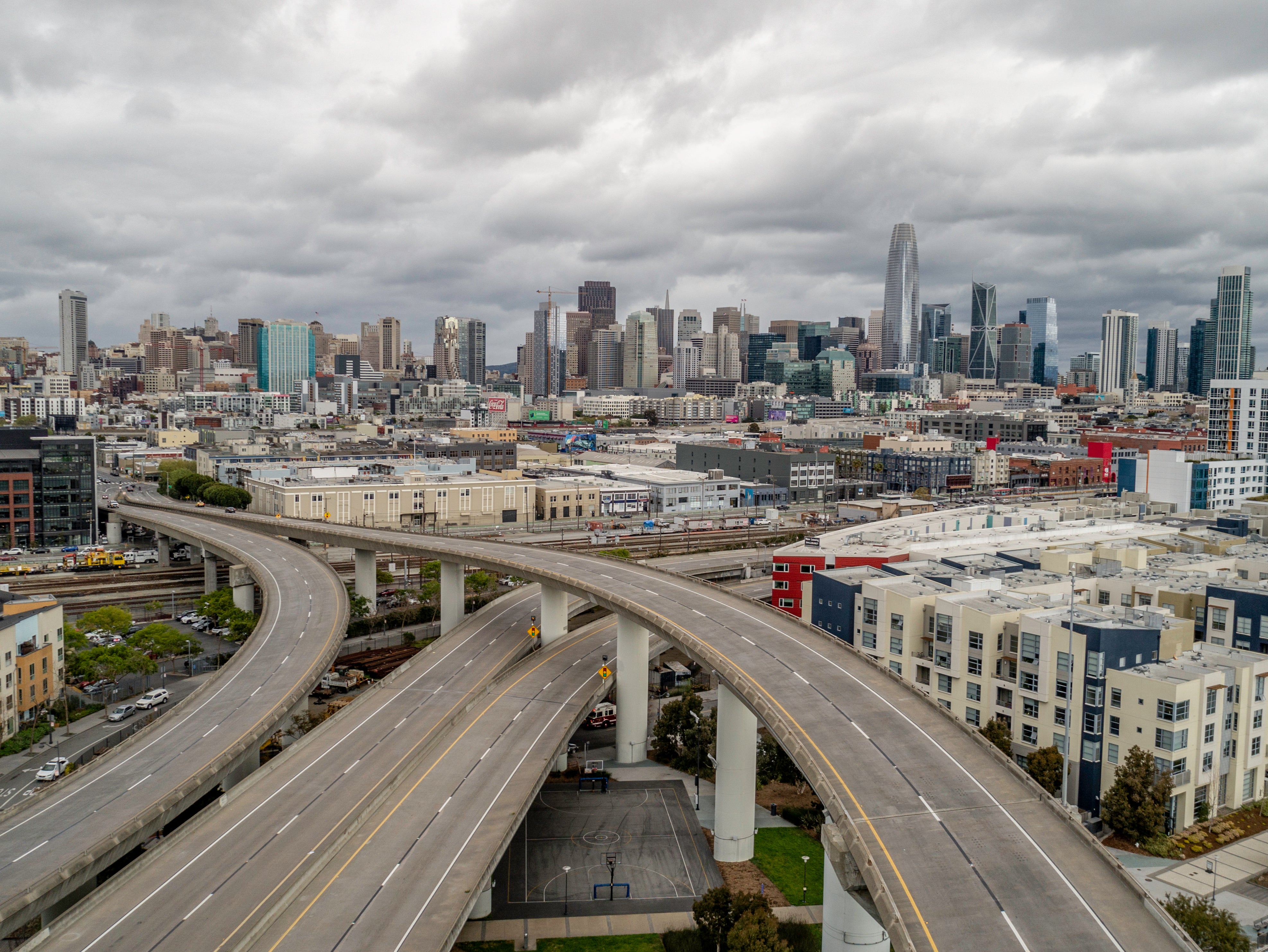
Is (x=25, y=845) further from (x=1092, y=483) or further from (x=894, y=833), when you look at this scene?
(x=1092, y=483)

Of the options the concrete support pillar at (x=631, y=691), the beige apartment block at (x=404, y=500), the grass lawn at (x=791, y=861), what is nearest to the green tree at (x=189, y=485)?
the beige apartment block at (x=404, y=500)

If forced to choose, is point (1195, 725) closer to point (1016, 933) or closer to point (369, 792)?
point (1016, 933)

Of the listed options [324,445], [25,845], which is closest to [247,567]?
[25,845]

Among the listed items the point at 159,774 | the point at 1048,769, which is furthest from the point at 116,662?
the point at 1048,769

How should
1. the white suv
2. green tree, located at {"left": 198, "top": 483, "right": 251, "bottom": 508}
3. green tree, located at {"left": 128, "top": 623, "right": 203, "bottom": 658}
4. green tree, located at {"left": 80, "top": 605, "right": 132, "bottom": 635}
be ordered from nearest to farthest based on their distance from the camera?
the white suv → green tree, located at {"left": 128, "top": 623, "right": 203, "bottom": 658} → green tree, located at {"left": 80, "top": 605, "right": 132, "bottom": 635} → green tree, located at {"left": 198, "top": 483, "right": 251, "bottom": 508}

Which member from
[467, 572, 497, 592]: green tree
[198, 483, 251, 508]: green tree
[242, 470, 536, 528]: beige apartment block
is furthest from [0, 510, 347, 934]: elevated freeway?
[198, 483, 251, 508]: green tree

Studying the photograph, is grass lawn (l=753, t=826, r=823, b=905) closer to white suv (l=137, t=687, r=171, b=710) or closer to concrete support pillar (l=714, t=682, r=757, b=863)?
concrete support pillar (l=714, t=682, r=757, b=863)
